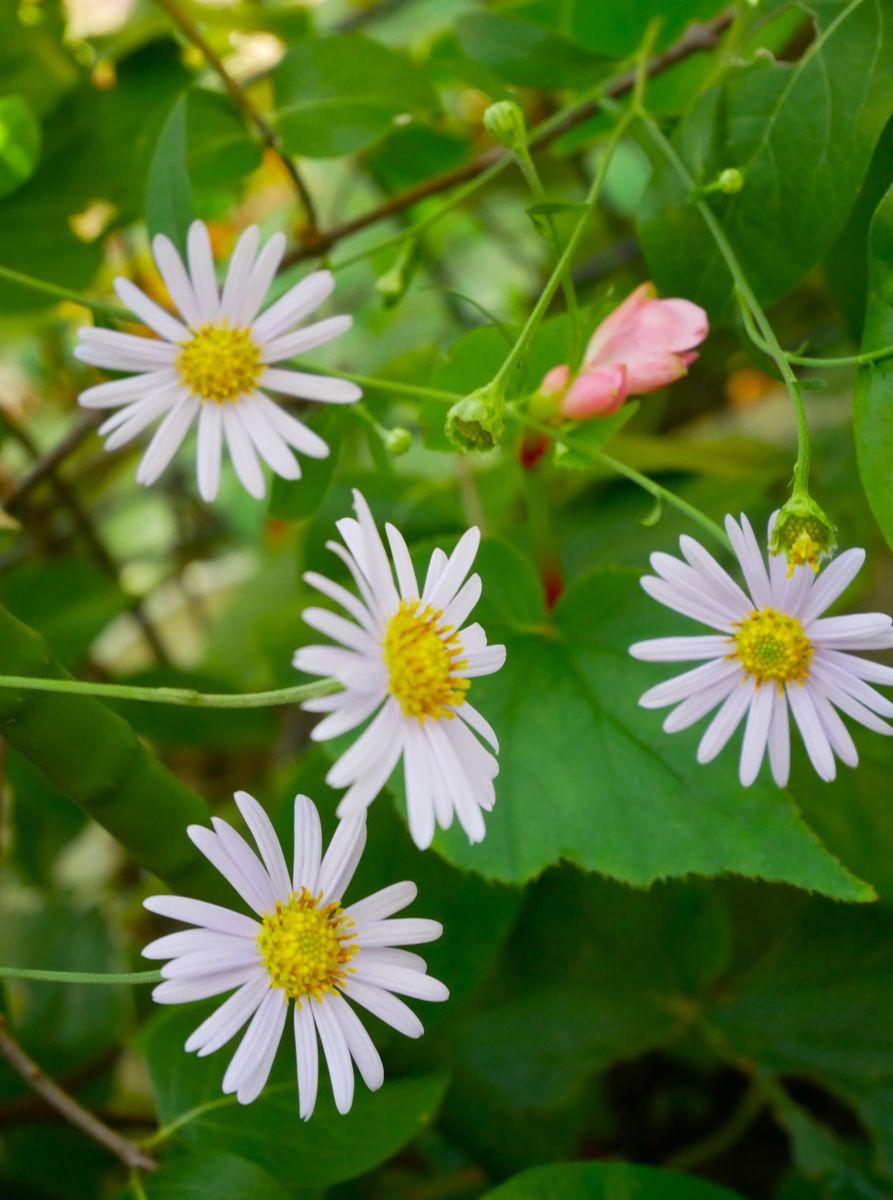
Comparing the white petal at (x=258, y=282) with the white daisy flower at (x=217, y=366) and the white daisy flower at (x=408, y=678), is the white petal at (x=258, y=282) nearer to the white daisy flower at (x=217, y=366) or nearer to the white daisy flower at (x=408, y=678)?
the white daisy flower at (x=217, y=366)

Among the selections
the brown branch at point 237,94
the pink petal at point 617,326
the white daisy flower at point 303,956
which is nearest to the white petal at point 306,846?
the white daisy flower at point 303,956

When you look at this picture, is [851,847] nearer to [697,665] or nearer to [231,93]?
[697,665]

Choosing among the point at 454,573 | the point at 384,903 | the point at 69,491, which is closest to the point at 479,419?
the point at 454,573

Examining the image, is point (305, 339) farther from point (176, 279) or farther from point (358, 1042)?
point (358, 1042)

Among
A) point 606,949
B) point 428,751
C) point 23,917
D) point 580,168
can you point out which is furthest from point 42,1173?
point 580,168

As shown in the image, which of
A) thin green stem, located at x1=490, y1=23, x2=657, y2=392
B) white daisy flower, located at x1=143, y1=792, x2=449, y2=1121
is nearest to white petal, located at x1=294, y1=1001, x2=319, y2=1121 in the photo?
white daisy flower, located at x1=143, y1=792, x2=449, y2=1121

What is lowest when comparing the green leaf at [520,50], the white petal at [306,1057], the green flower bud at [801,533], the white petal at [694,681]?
the white petal at [306,1057]

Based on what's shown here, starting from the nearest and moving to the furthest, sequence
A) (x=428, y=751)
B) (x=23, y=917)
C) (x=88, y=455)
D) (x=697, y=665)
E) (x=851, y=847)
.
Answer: (x=428, y=751) → (x=697, y=665) → (x=851, y=847) → (x=23, y=917) → (x=88, y=455)
